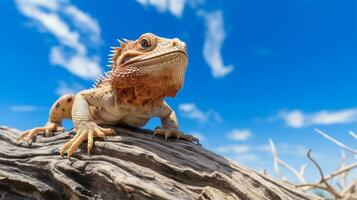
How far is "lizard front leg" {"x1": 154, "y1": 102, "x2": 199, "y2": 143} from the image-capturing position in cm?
455

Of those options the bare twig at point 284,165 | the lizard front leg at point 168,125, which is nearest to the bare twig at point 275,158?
the bare twig at point 284,165

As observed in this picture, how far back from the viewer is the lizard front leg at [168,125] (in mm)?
4555

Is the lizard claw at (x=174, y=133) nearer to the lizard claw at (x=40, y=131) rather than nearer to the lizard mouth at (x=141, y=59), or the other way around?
the lizard mouth at (x=141, y=59)

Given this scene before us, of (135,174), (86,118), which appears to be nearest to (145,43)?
(86,118)

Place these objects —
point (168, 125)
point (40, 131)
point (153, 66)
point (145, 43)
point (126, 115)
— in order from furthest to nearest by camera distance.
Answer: point (40, 131) → point (168, 125) → point (126, 115) → point (145, 43) → point (153, 66)

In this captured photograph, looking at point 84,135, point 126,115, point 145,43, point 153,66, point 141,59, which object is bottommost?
point 84,135

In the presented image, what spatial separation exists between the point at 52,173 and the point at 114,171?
0.84 m

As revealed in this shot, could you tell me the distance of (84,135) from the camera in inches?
164

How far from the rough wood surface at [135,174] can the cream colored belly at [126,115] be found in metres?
0.18

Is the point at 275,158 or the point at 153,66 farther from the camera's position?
the point at 275,158

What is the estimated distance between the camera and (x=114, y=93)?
467 cm

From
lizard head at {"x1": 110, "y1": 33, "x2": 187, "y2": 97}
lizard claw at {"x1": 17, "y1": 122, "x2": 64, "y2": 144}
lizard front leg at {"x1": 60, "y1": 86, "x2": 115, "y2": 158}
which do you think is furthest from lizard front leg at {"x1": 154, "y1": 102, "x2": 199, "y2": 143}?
lizard claw at {"x1": 17, "y1": 122, "x2": 64, "y2": 144}

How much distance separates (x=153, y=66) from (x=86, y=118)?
1.09 m

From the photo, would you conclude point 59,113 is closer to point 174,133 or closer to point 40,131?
point 40,131
